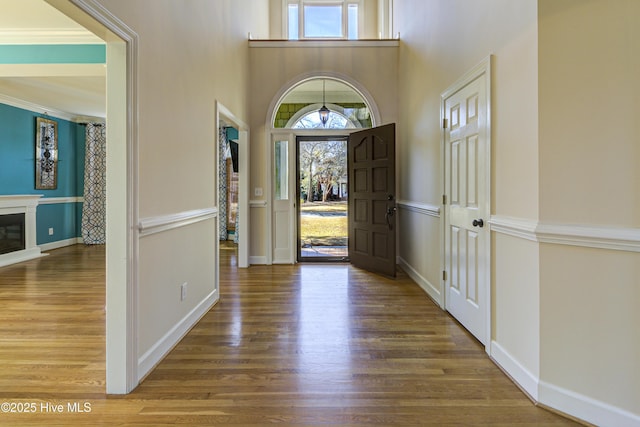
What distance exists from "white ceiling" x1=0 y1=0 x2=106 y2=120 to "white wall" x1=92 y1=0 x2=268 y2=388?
39.6 inches

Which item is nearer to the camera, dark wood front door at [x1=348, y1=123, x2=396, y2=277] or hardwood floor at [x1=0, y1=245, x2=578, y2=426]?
hardwood floor at [x1=0, y1=245, x2=578, y2=426]

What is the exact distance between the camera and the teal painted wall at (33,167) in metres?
5.80

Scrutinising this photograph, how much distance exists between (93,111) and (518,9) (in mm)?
7523

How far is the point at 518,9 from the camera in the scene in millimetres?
1996

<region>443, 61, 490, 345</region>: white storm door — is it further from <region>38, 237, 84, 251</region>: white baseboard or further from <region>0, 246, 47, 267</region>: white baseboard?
<region>38, 237, 84, 251</region>: white baseboard

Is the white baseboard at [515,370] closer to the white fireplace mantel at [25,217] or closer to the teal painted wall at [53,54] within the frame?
the teal painted wall at [53,54]

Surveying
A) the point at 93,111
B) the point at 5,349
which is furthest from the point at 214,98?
the point at 93,111

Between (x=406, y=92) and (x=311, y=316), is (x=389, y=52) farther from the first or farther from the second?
(x=311, y=316)

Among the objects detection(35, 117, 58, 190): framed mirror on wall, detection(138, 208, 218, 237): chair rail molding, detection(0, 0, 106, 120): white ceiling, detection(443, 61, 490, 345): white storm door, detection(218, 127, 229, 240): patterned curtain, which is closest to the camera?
detection(138, 208, 218, 237): chair rail molding

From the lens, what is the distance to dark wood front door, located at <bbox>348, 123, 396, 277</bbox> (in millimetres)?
4520

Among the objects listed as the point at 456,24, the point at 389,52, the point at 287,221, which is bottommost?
the point at 287,221

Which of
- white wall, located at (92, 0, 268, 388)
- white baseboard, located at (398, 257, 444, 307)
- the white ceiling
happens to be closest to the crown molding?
the white ceiling

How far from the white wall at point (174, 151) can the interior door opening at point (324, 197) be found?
284cm

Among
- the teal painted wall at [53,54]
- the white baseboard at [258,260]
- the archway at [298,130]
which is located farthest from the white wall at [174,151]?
the white baseboard at [258,260]
